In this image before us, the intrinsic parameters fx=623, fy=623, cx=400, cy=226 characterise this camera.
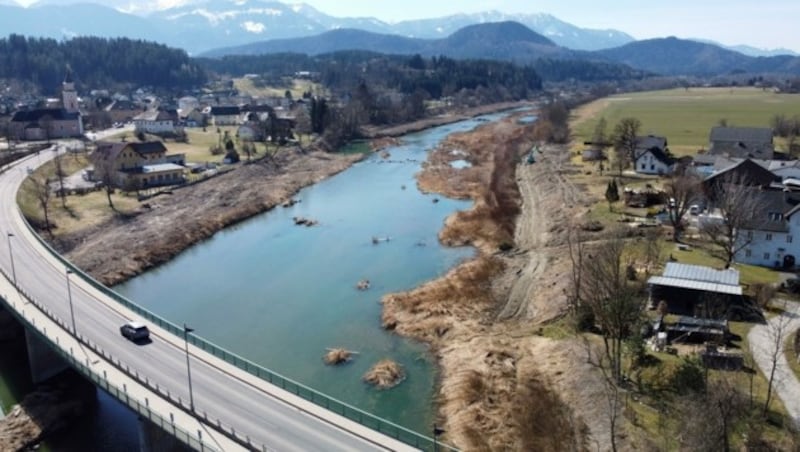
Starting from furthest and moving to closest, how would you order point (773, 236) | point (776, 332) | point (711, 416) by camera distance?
point (773, 236) → point (776, 332) → point (711, 416)

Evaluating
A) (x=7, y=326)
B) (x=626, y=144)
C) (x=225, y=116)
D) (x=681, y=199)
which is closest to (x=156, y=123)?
(x=225, y=116)

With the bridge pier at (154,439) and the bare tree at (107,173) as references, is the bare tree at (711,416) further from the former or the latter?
the bare tree at (107,173)

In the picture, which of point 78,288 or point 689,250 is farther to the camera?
point 689,250

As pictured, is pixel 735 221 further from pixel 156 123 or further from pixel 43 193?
pixel 156 123

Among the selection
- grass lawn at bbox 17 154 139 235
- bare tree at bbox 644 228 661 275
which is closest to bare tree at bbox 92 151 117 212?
grass lawn at bbox 17 154 139 235

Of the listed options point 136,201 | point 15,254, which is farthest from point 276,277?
point 136,201

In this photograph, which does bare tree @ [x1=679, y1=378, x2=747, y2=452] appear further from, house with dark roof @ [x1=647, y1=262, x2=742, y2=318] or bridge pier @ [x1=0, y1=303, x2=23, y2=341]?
bridge pier @ [x1=0, y1=303, x2=23, y2=341]

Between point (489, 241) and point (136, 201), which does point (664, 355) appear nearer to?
point (489, 241)
